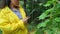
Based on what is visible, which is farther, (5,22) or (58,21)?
(5,22)

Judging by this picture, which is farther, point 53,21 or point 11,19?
point 11,19

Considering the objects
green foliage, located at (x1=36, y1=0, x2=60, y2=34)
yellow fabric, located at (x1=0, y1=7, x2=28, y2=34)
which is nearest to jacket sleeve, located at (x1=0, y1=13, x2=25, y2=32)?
yellow fabric, located at (x1=0, y1=7, x2=28, y2=34)

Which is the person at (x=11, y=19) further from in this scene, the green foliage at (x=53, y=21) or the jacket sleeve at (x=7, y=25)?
the green foliage at (x=53, y=21)

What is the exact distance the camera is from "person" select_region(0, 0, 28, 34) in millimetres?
3072

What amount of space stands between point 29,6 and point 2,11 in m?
2.87

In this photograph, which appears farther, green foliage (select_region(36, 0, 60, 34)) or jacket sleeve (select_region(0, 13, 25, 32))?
jacket sleeve (select_region(0, 13, 25, 32))

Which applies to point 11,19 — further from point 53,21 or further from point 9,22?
point 53,21

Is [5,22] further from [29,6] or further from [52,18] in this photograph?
[29,6]

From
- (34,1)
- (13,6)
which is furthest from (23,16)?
(34,1)

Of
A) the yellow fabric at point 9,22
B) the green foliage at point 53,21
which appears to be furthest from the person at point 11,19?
the green foliage at point 53,21

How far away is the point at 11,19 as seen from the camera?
309cm

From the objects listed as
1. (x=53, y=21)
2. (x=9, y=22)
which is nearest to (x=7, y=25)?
(x=9, y=22)

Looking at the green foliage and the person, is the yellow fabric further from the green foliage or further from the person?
the green foliage

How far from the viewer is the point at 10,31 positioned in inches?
122
